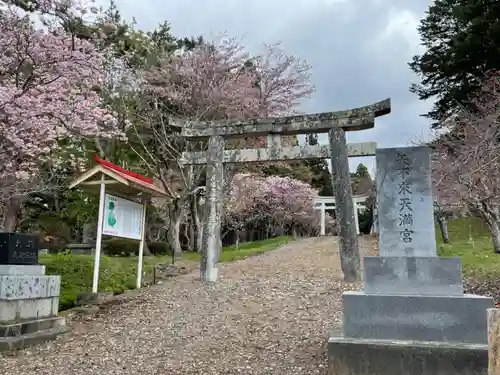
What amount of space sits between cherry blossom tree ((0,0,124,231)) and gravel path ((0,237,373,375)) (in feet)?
17.0

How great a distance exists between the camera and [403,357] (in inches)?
185

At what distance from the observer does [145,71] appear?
697 inches

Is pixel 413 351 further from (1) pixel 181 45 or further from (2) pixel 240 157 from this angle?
(1) pixel 181 45

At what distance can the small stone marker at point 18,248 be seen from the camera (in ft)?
21.6

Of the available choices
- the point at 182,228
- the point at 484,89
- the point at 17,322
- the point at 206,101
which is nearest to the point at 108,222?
the point at 17,322

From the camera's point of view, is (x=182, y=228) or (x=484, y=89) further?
(x=182, y=228)

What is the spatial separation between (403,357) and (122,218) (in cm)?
649

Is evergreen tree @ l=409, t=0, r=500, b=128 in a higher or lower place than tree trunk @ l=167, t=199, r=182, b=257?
higher

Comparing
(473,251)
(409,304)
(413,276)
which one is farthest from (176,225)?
(409,304)

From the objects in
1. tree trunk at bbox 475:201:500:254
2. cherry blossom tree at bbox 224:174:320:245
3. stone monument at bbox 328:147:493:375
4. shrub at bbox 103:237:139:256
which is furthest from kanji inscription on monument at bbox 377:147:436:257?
cherry blossom tree at bbox 224:174:320:245

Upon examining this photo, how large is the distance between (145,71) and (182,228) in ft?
37.9

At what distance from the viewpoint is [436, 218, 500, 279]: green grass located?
36.8 feet

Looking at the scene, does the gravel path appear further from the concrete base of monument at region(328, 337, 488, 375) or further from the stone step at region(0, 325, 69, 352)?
the concrete base of monument at region(328, 337, 488, 375)

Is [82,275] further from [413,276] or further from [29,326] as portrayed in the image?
[413,276]
